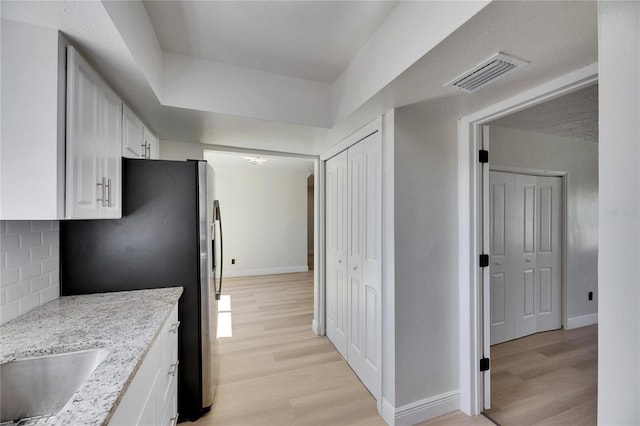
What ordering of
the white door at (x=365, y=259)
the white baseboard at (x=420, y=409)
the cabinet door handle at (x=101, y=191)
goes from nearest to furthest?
the cabinet door handle at (x=101, y=191), the white baseboard at (x=420, y=409), the white door at (x=365, y=259)

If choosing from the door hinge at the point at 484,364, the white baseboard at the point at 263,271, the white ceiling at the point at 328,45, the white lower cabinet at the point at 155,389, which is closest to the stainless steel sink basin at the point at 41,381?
the white lower cabinet at the point at 155,389

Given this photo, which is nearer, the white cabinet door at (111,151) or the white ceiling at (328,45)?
the white ceiling at (328,45)

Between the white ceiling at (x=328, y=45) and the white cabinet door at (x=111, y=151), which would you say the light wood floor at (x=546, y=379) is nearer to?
the white ceiling at (x=328, y=45)

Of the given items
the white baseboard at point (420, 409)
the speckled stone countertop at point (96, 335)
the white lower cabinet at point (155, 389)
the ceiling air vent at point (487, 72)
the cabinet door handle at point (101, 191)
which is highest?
the ceiling air vent at point (487, 72)

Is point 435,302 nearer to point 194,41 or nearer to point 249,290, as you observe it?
point 194,41

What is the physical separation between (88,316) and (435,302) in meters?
2.03

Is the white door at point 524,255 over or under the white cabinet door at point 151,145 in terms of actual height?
under

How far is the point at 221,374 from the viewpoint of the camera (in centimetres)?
223

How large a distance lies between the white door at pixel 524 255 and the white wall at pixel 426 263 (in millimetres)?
1207

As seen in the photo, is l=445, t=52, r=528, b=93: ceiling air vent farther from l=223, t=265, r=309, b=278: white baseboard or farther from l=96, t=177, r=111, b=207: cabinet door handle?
l=223, t=265, r=309, b=278: white baseboard

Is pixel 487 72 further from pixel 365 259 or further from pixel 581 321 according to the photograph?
pixel 581 321

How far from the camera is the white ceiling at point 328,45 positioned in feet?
3.12

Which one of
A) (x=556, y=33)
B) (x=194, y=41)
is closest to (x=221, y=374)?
(x=194, y=41)


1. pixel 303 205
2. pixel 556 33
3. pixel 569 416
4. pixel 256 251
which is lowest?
pixel 569 416
